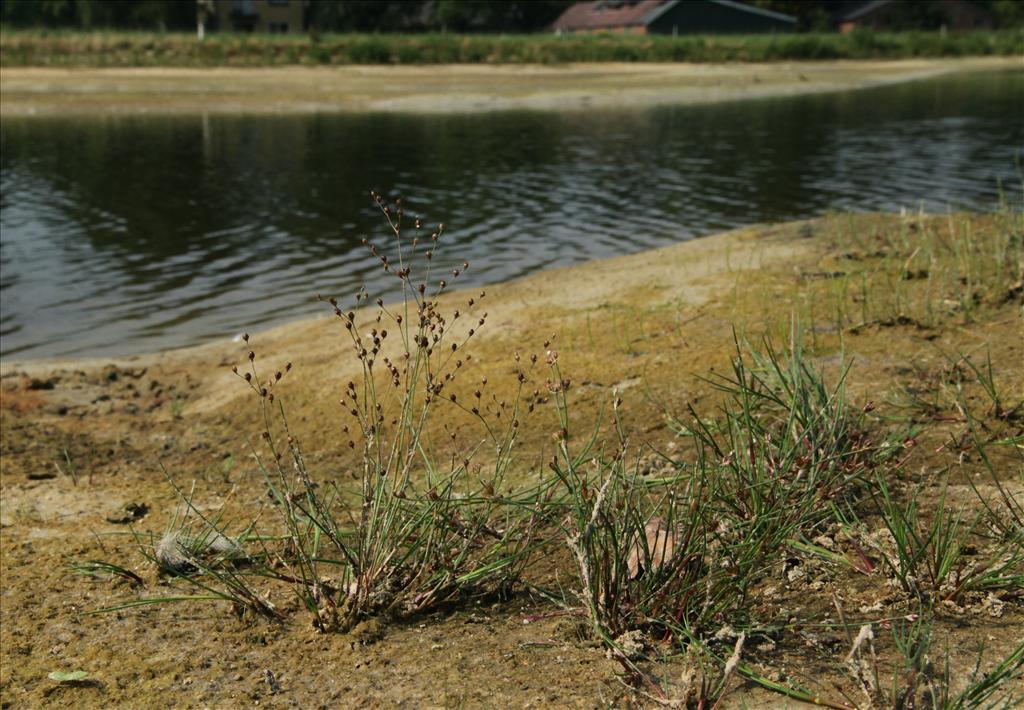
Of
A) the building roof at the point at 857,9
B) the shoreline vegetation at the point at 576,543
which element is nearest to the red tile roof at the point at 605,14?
the building roof at the point at 857,9

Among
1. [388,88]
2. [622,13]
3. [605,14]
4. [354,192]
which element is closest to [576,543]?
[354,192]

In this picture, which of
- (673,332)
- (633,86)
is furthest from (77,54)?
(673,332)

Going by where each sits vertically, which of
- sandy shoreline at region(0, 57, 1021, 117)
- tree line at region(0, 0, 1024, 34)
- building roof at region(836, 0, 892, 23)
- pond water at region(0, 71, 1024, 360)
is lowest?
pond water at region(0, 71, 1024, 360)

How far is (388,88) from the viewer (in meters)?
36.8

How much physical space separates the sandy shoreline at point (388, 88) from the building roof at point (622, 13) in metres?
19.5

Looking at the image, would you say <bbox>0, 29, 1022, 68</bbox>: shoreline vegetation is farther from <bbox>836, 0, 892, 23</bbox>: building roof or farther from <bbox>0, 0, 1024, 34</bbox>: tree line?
<bbox>836, 0, 892, 23</bbox>: building roof

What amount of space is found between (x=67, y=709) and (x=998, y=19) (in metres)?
85.7

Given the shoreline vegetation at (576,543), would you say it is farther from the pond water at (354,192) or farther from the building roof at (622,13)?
the building roof at (622,13)

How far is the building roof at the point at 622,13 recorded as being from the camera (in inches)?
2623

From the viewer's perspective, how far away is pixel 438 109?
3322 cm

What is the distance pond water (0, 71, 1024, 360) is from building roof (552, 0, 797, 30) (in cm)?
3728

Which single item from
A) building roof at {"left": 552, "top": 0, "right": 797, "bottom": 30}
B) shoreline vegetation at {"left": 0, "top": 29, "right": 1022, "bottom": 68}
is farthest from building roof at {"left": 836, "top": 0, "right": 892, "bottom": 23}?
shoreline vegetation at {"left": 0, "top": 29, "right": 1022, "bottom": 68}

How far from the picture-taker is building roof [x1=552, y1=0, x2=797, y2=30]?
6662 cm

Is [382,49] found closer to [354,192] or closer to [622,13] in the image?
[622,13]
